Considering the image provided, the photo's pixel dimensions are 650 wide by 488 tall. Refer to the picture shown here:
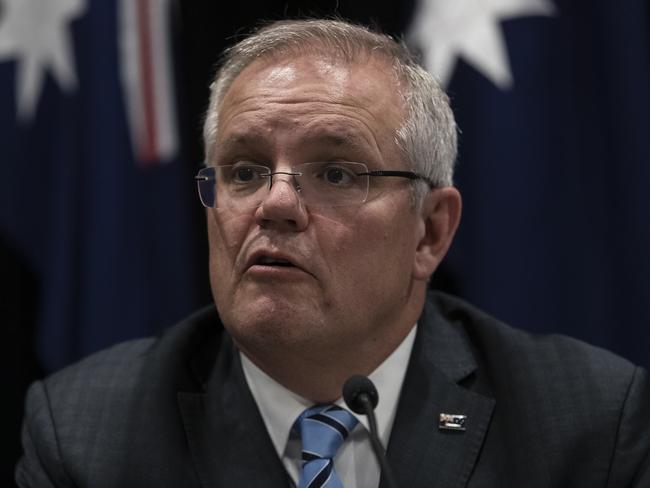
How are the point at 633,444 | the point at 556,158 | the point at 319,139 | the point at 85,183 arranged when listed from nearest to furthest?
1. the point at 319,139
2. the point at 633,444
3. the point at 556,158
4. the point at 85,183

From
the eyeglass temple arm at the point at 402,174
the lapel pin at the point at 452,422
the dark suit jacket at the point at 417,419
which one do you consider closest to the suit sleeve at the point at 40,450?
the dark suit jacket at the point at 417,419

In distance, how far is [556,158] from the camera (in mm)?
3305

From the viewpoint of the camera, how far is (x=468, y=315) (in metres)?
2.64

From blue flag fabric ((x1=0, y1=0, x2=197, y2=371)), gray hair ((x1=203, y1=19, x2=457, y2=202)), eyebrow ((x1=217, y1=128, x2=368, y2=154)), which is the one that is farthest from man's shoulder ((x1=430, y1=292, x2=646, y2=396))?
blue flag fabric ((x1=0, y1=0, x2=197, y2=371))

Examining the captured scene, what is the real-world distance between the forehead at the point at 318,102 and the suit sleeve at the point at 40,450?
3.04 feet

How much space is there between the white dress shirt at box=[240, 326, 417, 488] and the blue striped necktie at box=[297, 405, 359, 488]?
4cm

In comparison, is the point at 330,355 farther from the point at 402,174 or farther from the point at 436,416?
the point at 402,174

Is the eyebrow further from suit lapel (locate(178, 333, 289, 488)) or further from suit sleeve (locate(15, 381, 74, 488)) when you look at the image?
suit sleeve (locate(15, 381, 74, 488))

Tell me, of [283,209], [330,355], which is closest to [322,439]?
[330,355]

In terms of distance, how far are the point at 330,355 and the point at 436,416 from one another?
0.36 meters

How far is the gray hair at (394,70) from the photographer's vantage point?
2291mm

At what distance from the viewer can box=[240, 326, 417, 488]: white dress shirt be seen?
2203 mm

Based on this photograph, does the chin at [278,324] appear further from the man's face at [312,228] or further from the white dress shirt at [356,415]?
the white dress shirt at [356,415]

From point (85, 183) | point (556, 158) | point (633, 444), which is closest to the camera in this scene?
point (633, 444)
